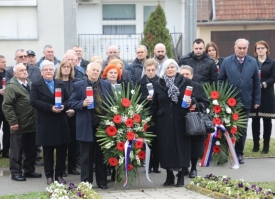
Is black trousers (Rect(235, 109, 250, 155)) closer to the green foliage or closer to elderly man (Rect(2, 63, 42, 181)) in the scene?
elderly man (Rect(2, 63, 42, 181))

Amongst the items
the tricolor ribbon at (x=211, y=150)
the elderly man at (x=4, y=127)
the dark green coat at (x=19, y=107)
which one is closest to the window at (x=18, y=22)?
the elderly man at (x=4, y=127)

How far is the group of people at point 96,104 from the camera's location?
995 centimetres

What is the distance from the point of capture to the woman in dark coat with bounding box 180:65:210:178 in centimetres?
1033

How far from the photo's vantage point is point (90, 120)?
388 inches

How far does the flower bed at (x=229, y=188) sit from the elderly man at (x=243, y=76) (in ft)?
8.44

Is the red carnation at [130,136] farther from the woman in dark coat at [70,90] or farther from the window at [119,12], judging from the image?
the window at [119,12]

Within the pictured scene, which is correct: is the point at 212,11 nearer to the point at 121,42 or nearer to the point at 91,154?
the point at 121,42

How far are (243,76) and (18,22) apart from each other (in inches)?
542

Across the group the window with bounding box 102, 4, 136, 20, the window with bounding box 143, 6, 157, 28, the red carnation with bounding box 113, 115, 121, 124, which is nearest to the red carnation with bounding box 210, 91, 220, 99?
the red carnation with bounding box 113, 115, 121, 124

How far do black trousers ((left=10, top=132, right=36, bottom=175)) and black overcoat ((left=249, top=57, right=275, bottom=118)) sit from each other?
4269 millimetres

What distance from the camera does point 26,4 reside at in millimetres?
23844

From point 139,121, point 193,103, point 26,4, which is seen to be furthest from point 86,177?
Result: point 26,4

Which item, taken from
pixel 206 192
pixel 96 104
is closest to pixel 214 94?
pixel 96 104

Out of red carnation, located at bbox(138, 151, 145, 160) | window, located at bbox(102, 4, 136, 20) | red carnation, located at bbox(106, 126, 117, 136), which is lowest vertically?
red carnation, located at bbox(138, 151, 145, 160)
